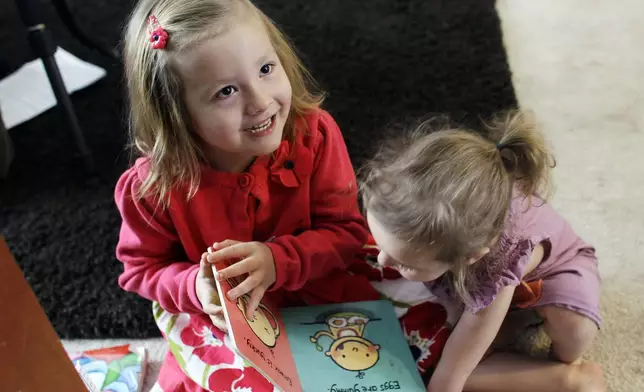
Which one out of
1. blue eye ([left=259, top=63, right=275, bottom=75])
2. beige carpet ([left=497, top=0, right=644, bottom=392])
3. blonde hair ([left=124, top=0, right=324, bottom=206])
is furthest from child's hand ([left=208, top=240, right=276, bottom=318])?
beige carpet ([left=497, top=0, right=644, bottom=392])

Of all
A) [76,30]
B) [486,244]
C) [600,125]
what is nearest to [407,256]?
Result: [486,244]

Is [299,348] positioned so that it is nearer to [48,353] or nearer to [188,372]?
[188,372]

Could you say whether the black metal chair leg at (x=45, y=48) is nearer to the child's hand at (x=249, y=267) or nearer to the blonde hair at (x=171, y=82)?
the blonde hair at (x=171, y=82)

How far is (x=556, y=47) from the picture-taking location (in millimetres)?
1553

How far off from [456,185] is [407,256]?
11 cm

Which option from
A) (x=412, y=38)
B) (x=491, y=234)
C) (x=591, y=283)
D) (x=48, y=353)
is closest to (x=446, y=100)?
(x=412, y=38)

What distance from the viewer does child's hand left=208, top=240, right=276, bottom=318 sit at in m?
0.78

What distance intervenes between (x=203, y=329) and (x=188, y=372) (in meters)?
0.06

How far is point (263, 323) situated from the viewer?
2.76 feet

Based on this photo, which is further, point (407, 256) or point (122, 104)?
point (122, 104)

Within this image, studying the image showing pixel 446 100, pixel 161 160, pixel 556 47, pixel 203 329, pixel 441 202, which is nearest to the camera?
pixel 441 202

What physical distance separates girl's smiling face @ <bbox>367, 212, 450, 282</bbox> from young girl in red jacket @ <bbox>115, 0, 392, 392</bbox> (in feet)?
0.49

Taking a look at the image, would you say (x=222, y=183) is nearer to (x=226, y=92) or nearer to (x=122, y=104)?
(x=226, y=92)

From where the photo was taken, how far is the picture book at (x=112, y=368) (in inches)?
39.0
